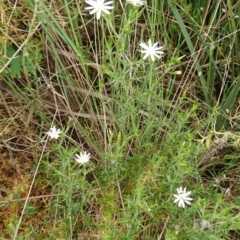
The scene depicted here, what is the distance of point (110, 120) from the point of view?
1.55 m

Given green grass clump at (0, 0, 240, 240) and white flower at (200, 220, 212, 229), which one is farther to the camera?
green grass clump at (0, 0, 240, 240)

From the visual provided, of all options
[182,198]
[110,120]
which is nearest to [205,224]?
[182,198]

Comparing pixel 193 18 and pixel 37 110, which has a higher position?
pixel 193 18

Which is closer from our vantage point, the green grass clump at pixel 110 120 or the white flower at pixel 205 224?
the white flower at pixel 205 224

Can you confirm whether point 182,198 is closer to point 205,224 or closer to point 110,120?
point 205,224

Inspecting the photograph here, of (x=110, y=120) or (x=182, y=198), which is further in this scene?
(x=110, y=120)

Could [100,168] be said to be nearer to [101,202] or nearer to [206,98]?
[101,202]

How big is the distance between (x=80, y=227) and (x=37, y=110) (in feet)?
1.33

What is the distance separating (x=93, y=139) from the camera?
1636 mm

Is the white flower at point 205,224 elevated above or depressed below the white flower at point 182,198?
below

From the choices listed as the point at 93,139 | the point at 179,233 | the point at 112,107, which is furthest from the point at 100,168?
the point at 179,233

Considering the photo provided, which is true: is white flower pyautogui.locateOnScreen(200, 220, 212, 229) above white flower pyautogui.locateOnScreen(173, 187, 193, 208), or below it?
below

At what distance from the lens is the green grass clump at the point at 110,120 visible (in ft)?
4.60

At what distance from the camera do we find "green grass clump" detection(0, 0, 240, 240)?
140 centimetres
